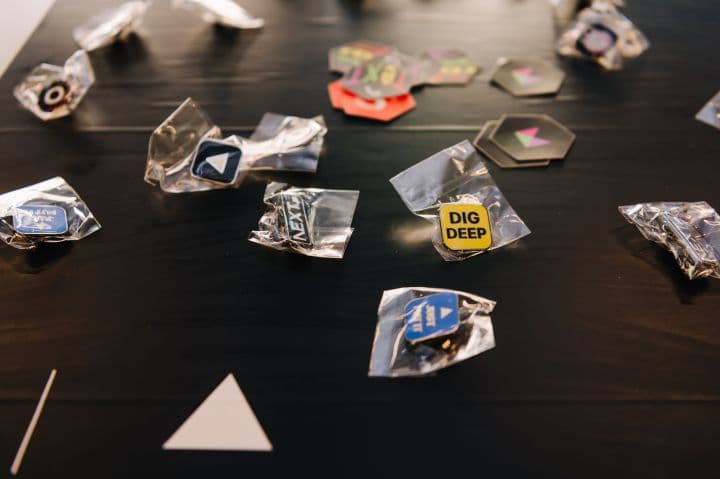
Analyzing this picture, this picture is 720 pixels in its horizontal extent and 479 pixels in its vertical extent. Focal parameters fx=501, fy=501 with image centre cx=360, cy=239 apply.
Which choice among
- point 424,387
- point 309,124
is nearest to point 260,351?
point 424,387

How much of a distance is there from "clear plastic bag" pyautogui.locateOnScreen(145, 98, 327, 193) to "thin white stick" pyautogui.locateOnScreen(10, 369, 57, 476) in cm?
45

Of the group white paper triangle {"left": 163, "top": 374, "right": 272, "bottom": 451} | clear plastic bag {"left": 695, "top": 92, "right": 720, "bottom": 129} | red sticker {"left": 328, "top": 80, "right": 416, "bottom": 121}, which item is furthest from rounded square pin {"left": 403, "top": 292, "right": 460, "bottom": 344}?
clear plastic bag {"left": 695, "top": 92, "right": 720, "bottom": 129}

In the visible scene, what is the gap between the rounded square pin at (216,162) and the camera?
1.09m

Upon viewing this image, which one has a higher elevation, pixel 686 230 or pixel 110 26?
pixel 110 26

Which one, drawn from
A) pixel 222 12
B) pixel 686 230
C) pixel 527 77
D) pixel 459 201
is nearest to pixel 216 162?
pixel 459 201

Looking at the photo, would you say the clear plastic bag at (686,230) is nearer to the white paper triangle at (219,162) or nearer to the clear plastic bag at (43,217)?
the white paper triangle at (219,162)

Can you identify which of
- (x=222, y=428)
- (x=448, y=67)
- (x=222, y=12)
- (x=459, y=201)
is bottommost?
(x=222, y=428)

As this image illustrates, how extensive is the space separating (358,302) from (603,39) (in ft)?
3.40

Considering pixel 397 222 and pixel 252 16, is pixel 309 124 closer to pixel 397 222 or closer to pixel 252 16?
pixel 397 222

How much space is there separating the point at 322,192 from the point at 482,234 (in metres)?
0.35

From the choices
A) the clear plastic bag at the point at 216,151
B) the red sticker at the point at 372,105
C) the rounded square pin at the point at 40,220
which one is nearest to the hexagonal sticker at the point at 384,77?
the red sticker at the point at 372,105

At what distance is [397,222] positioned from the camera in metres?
1.05

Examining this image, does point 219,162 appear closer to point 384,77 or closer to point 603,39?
point 384,77

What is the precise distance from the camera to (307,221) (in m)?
0.99
